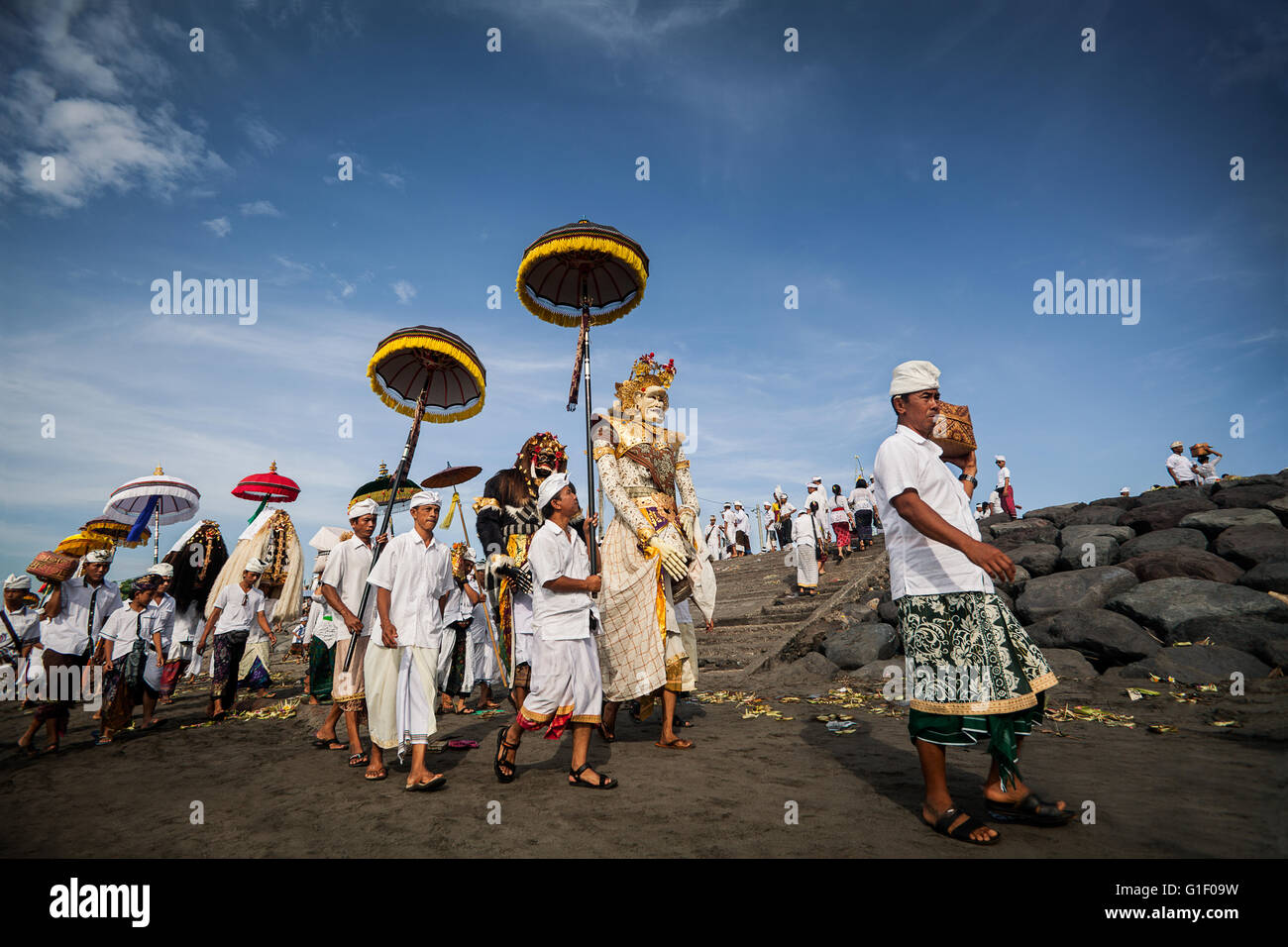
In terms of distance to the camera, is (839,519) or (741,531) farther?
(741,531)

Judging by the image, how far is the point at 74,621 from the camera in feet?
22.5

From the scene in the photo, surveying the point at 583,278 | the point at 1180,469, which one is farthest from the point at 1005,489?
the point at 583,278

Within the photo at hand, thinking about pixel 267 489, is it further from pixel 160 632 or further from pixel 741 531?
pixel 741 531

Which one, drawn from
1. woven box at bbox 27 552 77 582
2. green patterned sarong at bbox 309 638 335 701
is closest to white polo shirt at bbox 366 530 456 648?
green patterned sarong at bbox 309 638 335 701

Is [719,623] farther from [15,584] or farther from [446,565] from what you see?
[15,584]

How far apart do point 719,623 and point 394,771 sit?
7.03m

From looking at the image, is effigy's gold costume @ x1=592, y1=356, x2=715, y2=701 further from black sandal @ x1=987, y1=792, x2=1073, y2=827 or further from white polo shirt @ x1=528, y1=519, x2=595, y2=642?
black sandal @ x1=987, y1=792, x2=1073, y2=827

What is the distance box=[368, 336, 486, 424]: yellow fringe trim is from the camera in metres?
6.20

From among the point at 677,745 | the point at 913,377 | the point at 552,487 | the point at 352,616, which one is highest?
the point at 913,377

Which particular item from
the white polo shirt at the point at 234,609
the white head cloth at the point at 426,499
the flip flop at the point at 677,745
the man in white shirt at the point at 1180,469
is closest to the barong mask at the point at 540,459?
the white head cloth at the point at 426,499

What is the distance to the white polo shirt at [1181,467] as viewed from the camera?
1636cm

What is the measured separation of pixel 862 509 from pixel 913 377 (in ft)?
43.7
